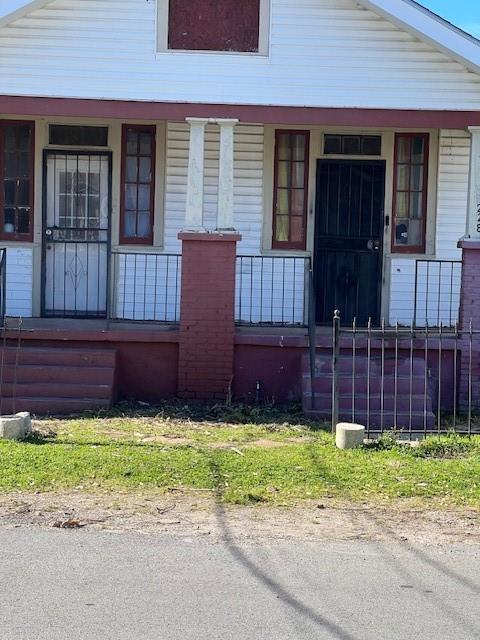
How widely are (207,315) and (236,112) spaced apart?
2.32 m

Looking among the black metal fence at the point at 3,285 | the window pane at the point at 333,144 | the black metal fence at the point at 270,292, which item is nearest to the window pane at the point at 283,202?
the black metal fence at the point at 270,292

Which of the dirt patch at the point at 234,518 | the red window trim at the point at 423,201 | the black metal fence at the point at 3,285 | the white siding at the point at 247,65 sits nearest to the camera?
the dirt patch at the point at 234,518

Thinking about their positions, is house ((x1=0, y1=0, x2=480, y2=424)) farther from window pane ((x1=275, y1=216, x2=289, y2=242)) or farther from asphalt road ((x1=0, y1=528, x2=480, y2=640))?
asphalt road ((x1=0, y1=528, x2=480, y2=640))

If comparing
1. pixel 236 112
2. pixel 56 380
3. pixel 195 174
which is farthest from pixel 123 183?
pixel 56 380

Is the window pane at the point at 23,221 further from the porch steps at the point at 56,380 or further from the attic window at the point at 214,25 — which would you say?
the attic window at the point at 214,25

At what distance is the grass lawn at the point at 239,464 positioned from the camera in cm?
729

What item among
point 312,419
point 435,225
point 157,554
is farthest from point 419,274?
point 157,554

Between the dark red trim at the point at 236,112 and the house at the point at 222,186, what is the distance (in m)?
0.02

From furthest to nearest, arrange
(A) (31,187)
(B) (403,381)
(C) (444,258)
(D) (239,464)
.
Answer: (A) (31,187) → (C) (444,258) → (B) (403,381) → (D) (239,464)

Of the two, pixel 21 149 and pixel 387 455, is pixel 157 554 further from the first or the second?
pixel 21 149

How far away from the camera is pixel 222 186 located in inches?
424

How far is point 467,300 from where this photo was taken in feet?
36.1

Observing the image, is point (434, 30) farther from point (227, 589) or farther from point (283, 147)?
point (227, 589)

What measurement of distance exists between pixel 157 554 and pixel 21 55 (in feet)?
21.9
